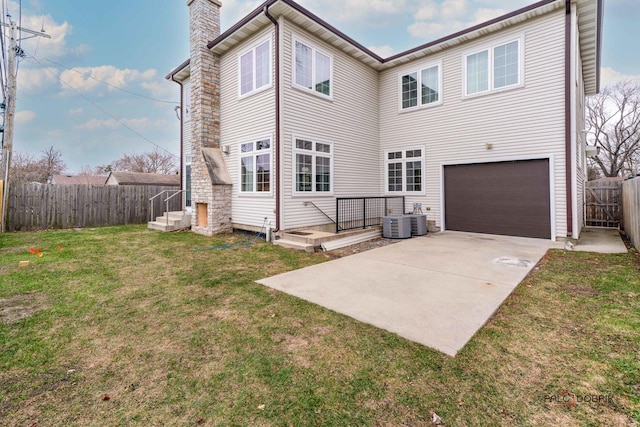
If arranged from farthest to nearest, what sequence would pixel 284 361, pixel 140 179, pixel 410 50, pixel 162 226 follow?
pixel 140 179
pixel 162 226
pixel 410 50
pixel 284 361

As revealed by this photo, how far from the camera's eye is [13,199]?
1002 cm

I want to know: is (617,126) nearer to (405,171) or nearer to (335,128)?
(405,171)

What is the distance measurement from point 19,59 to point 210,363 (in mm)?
15137

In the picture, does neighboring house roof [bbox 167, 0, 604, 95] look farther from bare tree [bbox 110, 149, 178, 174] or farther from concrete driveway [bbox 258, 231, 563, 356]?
bare tree [bbox 110, 149, 178, 174]

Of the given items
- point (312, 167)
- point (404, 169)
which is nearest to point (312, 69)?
point (312, 167)

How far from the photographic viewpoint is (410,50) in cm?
990

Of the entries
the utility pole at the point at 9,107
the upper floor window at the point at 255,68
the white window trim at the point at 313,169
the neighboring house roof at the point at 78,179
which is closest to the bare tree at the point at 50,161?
the neighboring house roof at the point at 78,179

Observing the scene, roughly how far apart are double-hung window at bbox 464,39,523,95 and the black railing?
4.26m

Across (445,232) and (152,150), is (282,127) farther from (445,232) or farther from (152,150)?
(152,150)

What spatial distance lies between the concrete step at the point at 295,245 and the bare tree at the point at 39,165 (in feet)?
113

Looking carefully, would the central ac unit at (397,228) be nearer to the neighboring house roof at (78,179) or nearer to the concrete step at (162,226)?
the concrete step at (162,226)

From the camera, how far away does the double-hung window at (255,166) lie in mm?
8516

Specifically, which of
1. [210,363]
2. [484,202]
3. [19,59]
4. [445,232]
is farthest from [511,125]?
[19,59]

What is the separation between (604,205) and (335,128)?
33.5ft
